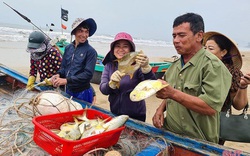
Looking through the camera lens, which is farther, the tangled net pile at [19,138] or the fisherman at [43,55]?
the fisherman at [43,55]

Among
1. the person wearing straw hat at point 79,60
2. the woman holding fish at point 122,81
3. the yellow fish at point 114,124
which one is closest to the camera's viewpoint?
the yellow fish at point 114,124

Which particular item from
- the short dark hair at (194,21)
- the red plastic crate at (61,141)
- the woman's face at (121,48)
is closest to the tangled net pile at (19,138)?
the red plastic crate at (61,141)

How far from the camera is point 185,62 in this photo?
2295 mm

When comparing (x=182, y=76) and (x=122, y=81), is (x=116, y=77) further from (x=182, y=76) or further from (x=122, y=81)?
(x=182, y=76)

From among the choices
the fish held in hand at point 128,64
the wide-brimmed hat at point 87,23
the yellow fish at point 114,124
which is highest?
the wide-brimmed hat at point 87,23

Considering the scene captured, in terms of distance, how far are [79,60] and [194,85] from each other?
7.39ft

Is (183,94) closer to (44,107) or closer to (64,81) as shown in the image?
(44,107)

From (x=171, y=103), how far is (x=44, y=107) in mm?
1389

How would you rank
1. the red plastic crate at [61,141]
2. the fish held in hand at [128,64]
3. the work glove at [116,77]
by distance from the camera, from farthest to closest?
the work glove at [116,77]
the fish held in hand at [128,64]
the red plastic crate at [61,141]

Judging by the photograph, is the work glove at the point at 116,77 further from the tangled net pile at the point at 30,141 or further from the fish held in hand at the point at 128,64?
the tangled net pile at the point at 30,141

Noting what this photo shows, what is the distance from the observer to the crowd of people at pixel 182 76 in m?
2.01

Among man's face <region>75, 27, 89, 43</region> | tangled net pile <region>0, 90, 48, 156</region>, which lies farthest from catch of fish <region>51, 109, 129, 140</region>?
man's face <region>75, 27, 89, 43</region>

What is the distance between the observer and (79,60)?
3799 millimetres

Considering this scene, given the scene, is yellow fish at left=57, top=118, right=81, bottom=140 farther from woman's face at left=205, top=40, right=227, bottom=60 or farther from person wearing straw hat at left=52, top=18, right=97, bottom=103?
woman's face at left=205, top=40, right=227, bottom=60
